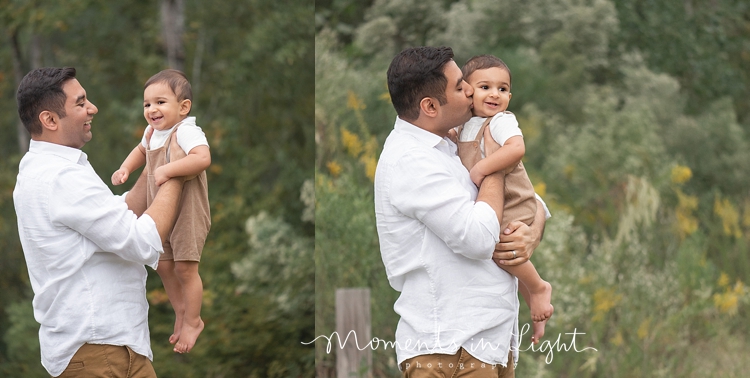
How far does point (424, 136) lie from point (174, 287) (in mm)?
960

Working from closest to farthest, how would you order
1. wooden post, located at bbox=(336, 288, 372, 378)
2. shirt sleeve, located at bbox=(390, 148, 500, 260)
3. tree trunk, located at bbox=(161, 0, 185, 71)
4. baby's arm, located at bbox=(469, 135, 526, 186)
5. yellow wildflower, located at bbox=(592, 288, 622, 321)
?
shirt sleeve, located at bbox=(390, 148, 500, 260) < baby's arm, located at bbox=(469, 135, 526, 186) < wooden post, located at bbox=(336, 288, 372, 378) < yellow wildflower, located at bbox=(592, 288, 622, 321) < tree trunk, located at bbox=(161, 0, 185, 71)

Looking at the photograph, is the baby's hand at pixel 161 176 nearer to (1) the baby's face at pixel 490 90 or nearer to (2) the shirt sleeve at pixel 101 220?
(2) the shirt sleeve at pixel 101 220

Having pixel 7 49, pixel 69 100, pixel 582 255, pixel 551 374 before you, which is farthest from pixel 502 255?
pixel 7 49

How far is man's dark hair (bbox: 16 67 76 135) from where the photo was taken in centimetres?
241

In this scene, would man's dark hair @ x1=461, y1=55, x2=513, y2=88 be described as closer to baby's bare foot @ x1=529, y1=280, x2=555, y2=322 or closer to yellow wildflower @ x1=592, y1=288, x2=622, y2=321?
baby's bare foot @ x1=529, y1=280, x2=555, y2=322

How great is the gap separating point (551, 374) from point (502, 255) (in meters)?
3.04


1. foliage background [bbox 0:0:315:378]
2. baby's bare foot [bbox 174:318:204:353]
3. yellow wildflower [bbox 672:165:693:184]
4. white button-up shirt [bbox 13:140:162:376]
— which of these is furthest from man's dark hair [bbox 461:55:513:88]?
yellow wildflower [bbox 672:165:693:184]

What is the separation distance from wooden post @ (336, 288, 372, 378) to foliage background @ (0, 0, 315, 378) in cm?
156

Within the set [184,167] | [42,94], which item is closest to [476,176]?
[184,167]

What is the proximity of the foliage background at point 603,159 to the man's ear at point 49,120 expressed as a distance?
273 cm

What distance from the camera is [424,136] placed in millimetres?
2447

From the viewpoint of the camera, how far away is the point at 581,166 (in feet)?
21.4

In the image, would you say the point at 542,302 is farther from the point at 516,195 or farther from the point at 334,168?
the point at 334,168

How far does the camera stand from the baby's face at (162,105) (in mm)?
2477
